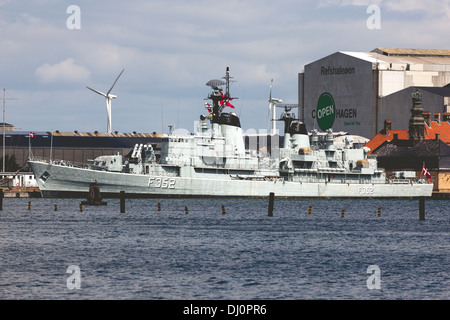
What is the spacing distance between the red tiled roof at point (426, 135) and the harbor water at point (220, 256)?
2528 inches

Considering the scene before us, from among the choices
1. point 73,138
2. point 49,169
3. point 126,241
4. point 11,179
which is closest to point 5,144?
point 73,138

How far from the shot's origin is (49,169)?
116000 millimetres

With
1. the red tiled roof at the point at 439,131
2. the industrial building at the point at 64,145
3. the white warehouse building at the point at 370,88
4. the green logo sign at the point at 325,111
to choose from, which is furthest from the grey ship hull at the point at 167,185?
the green logo sign at the point at 325,111

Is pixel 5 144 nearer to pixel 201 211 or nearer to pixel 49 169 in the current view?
pixel 49 169

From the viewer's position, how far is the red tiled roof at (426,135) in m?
153

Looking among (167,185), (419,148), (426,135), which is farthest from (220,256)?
(426,135)

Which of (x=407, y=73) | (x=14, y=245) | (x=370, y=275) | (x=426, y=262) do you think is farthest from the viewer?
(x=407, y=73)

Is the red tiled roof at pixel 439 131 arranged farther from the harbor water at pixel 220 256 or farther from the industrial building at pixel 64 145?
the harbor water at pixel 220 256

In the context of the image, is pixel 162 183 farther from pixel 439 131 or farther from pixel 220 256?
pixel 439 131

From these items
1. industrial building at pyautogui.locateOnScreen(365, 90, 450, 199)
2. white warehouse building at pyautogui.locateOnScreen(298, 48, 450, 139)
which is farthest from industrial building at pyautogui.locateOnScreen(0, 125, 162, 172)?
industrial building at pyautogui.locateOnScreen(365, 90, 450, 199)

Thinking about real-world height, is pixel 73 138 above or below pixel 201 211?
above

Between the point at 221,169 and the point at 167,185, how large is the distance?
766 centimetres
